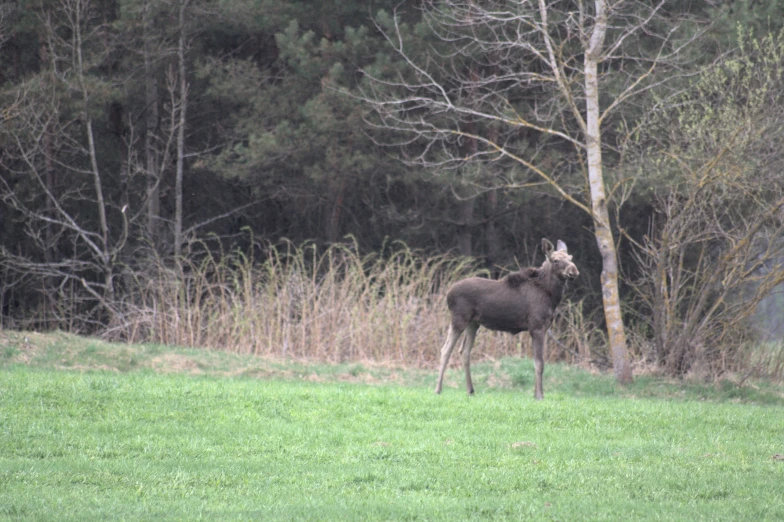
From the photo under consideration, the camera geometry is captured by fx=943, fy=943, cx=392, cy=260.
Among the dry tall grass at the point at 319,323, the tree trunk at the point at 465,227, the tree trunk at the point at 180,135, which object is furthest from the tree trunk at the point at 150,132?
the tree trunk at the point at 465,227

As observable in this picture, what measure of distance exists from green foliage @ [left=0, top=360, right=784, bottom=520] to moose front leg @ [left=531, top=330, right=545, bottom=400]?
0.25 m

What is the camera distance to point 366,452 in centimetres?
859

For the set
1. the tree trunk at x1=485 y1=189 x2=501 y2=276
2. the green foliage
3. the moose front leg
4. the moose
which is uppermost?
the tree trunk at x1=485 y1=189 x2=501 y2=276

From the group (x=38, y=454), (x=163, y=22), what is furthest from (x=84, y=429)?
(x=163, y=22)

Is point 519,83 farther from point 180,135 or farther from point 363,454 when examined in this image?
point 363,454

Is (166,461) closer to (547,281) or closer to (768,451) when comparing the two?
(768,451)

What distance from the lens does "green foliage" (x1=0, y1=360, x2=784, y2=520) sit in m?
6.75

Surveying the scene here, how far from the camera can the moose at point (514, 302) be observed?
41.7 ft

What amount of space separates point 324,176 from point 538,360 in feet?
39.7

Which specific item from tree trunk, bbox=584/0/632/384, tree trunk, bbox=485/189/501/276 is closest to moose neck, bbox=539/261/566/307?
tree trunk, bbox=584/0/632/384

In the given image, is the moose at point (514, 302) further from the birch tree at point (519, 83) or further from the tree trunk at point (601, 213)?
the birch tree at point (519, 83)

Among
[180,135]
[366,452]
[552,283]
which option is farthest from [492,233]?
[366,452]

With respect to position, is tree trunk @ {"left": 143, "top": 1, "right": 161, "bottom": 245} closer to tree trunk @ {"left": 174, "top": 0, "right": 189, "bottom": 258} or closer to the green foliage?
tree trunk @ {"left": 174, "top": 0, "right": 189, "bottom": 258}

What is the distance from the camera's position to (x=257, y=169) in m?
24.0
